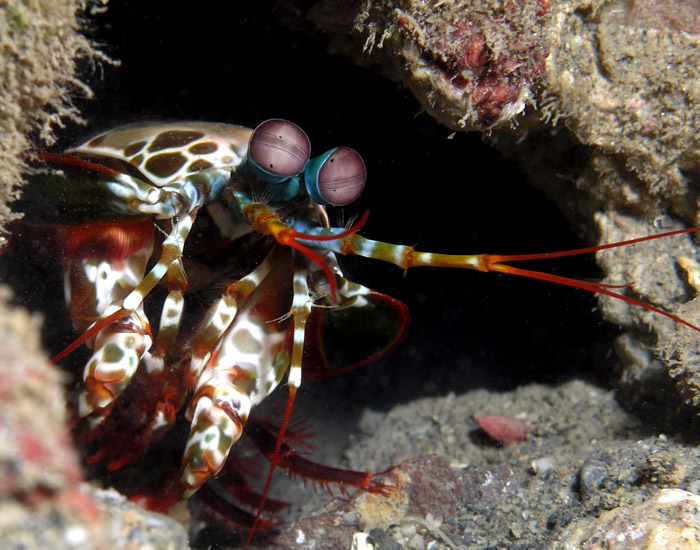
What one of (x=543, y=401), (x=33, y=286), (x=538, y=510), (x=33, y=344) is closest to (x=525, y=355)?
(x=543, y=401)

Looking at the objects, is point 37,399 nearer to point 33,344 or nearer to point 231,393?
point 33,344

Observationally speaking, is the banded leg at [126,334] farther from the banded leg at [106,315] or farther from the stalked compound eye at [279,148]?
the stalked compound eye at [279,148]

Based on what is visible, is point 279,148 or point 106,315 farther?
point 106,315

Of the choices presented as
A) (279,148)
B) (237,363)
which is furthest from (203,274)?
(279,148)

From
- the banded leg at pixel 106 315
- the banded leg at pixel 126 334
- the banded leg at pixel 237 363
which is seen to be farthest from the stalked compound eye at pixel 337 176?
the banded leg at pixel 106 315

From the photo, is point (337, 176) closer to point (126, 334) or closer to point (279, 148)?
point (279, 148)

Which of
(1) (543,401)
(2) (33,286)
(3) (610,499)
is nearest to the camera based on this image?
(3) (610,499)
